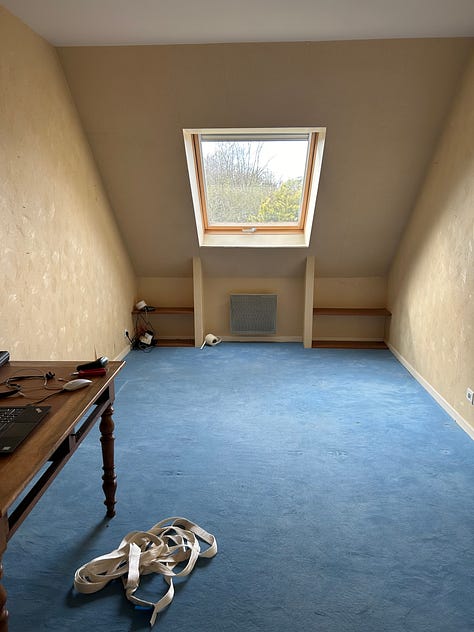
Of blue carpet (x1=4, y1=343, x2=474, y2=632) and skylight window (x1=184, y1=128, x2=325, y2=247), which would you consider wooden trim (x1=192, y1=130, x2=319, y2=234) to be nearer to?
skylight window (x1=184, y1=128, x2=325, y2=247)

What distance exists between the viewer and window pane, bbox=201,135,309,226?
425cm

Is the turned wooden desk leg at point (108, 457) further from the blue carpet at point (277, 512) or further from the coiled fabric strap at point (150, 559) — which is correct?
the coiled fabric strap at point (150, 559)

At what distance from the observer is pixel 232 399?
372 centimetres

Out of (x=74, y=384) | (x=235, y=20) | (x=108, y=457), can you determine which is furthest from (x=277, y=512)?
(x=235, y=20)

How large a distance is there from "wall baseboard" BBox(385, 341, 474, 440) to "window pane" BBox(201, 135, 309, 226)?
1802 millimetres

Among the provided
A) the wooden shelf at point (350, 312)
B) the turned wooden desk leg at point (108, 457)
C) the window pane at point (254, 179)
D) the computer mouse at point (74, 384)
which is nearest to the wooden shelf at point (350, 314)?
the wooden shelf at point (350, 312)

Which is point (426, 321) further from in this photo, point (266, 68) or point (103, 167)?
point (103, 167)

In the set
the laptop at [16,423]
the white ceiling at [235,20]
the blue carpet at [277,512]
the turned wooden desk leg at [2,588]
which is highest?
the white ceiling at [235,20]

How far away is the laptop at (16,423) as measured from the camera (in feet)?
4.73

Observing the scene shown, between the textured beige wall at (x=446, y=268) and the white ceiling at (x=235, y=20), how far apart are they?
2.23 ft

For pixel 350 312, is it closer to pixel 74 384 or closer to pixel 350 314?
pixel 350 314

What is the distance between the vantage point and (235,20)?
2.77m

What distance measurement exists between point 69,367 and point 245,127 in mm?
2514

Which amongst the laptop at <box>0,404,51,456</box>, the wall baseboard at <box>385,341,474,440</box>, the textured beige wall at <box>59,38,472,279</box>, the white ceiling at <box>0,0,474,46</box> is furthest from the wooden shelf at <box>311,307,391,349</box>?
the laptop at <box>0,404,51,456</box>
